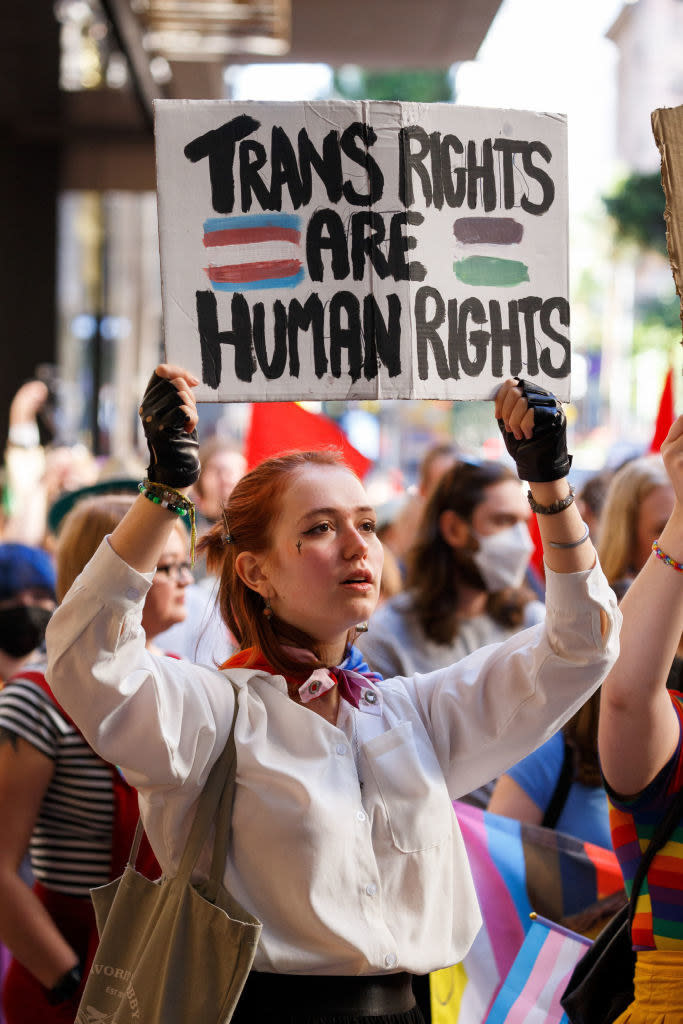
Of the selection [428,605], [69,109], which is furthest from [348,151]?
[69,109]

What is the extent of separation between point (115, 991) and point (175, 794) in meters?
0.35

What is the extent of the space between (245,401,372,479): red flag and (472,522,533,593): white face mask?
144cm

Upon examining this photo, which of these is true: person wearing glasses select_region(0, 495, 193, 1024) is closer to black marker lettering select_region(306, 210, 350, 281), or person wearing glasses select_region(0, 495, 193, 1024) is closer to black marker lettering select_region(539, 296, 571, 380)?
black marker lettering select_region(306, 210, 350, 281)

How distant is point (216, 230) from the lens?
224 centimetres

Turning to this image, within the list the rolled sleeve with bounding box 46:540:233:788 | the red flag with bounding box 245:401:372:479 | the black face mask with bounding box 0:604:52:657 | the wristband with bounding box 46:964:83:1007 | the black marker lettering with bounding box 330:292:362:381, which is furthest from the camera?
the red flag with bounding box 245:401:372:479

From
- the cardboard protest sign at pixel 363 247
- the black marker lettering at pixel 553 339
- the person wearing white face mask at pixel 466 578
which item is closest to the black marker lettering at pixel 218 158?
the cardboard protest sign at pixel 363 247

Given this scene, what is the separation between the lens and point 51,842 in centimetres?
284

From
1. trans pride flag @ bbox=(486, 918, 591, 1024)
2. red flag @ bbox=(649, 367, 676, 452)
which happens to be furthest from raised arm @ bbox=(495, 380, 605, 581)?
red flag @ bbox=(649, 367, 676, 452)

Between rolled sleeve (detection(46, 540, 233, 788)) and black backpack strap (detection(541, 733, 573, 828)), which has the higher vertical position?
rolled sleeve (detection(46, 540, 233, 788))

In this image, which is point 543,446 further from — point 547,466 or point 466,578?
point 466,578

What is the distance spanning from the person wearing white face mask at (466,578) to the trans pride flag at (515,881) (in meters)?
1.36

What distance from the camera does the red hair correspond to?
2246 mm

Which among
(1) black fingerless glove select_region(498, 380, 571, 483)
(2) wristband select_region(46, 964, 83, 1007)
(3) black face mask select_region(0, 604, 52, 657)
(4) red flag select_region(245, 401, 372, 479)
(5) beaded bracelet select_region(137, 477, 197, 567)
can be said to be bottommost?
(2) wristband select_region(46, 964, 83, 1007)

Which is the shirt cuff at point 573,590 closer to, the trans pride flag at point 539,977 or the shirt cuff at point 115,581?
the shirt cuff at point 115,581
